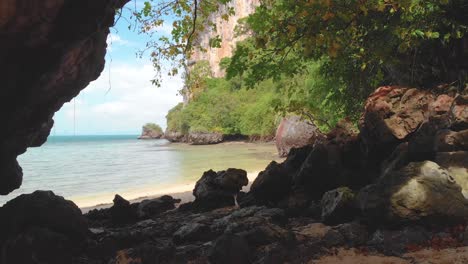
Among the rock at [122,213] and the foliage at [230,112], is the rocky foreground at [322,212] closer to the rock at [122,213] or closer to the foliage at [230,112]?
the rock at [122,213]

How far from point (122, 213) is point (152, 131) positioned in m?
108

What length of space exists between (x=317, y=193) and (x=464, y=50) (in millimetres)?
4555

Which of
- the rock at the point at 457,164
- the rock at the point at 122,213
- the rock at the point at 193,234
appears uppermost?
the rock at the point at 457,164

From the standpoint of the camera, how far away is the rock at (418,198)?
5.14 metres

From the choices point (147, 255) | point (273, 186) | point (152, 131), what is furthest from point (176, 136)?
point (147, 255)

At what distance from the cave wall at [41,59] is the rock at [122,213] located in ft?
7.90

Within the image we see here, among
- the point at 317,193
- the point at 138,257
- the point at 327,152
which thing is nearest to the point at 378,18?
the point at 327,152

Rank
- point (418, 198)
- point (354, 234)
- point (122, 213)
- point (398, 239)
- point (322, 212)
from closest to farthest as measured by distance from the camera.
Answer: point (398, 239) → point (418, 198) → point (354, 234) → point (322, 212) → point (122, 213)

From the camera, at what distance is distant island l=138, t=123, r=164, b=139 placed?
4508 inches

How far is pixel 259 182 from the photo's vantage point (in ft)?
30.9

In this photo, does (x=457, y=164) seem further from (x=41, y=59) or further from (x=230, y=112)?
(x=230, y=112)

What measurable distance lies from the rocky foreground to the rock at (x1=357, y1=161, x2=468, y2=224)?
0.01m

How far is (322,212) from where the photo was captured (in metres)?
6.92

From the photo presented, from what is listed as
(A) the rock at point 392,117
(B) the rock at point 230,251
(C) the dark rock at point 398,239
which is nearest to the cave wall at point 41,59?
(B) the rock at point 230,251
